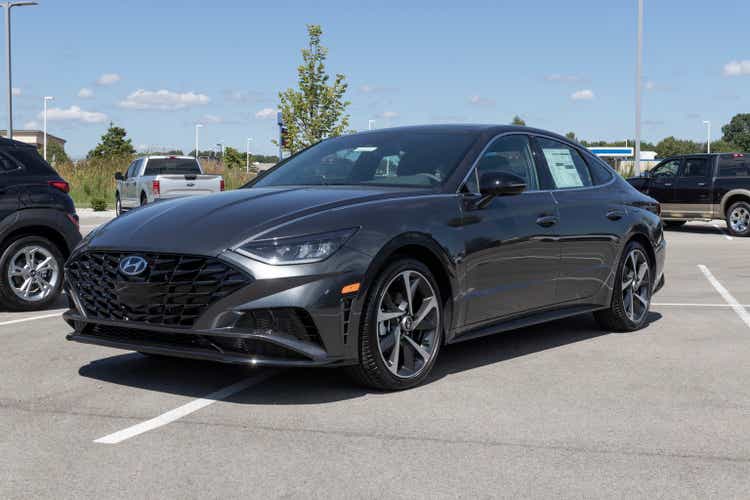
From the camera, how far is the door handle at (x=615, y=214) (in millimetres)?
7680

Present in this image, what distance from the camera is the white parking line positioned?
4680mm

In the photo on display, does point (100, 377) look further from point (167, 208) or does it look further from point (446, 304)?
point (446, 304)

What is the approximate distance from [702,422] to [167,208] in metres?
3.19

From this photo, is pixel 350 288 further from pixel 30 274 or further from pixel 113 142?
pixel 113 142

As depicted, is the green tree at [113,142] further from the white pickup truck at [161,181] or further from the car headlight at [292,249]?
the car headlight at [292,249]

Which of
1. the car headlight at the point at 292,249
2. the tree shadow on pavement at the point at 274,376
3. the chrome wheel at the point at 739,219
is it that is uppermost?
the car headlight at the point at 292,249

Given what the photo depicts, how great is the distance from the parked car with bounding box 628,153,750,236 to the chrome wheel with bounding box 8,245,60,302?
16255 millimetres

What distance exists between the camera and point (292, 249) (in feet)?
16.9

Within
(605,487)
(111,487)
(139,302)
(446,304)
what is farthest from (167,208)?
(605,487)

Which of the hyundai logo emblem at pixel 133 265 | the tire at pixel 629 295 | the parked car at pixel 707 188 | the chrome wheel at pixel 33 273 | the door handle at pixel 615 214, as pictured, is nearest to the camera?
the hyundai logo emblem at pixel 133 265

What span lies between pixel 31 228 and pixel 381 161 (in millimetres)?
4209

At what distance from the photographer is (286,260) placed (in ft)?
16.8

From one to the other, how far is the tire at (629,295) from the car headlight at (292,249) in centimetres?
336

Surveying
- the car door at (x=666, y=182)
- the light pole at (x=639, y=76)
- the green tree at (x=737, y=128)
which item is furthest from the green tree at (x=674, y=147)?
the car door at (x=666, y=182)
